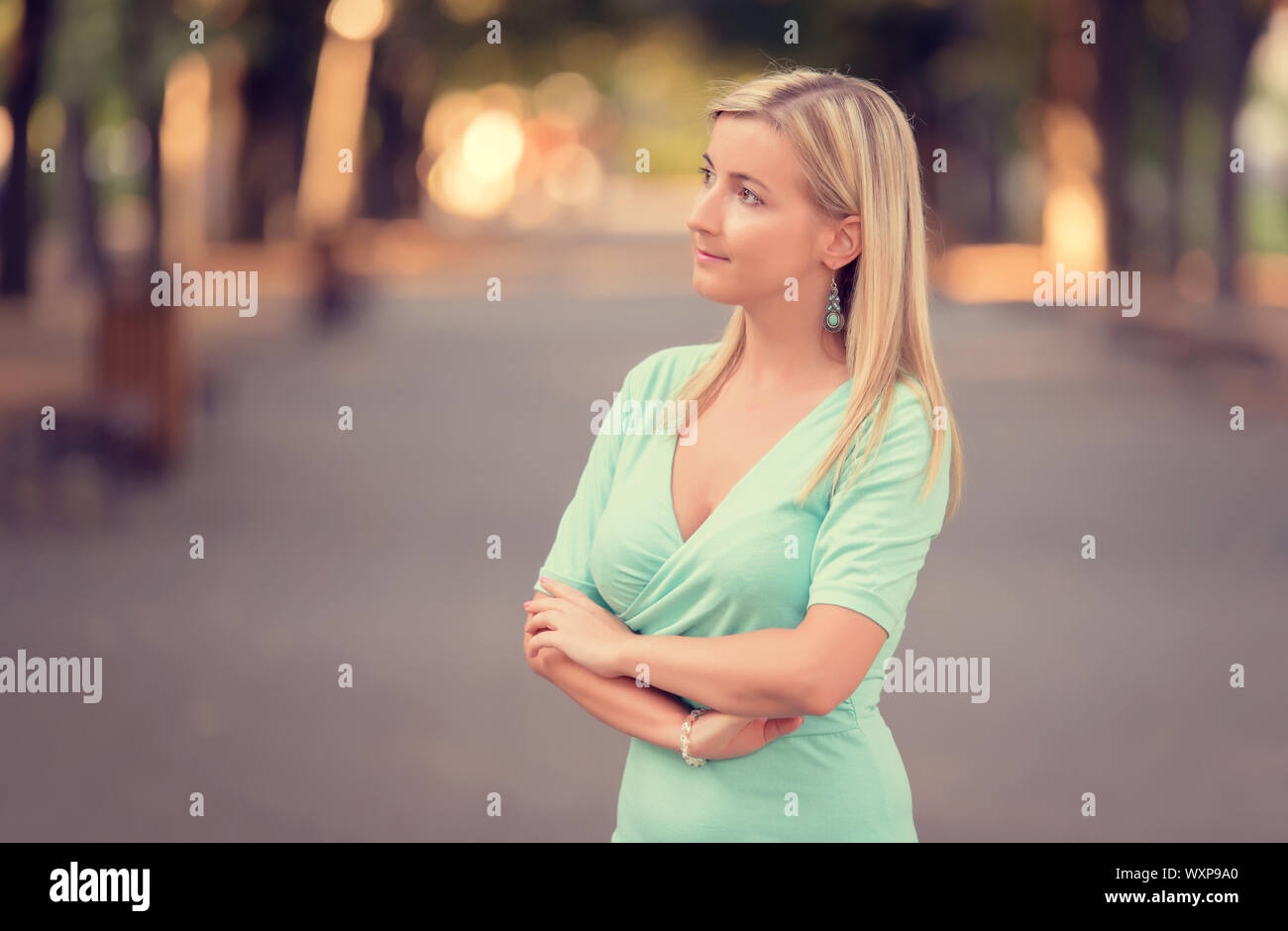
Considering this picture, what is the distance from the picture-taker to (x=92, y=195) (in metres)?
31.0

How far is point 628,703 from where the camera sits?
2670 millimetres

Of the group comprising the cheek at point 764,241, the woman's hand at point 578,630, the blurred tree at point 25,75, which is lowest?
the woman's hand at point 578,630

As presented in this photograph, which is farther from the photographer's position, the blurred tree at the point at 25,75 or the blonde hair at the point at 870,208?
the blurred tree at the point at 25,75

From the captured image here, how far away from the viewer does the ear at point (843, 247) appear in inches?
101

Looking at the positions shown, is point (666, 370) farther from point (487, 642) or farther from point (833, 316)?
point (487, 642)

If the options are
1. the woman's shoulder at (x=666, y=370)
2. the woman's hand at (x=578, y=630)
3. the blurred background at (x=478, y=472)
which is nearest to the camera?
the woman's hand at (x=578, y=630)

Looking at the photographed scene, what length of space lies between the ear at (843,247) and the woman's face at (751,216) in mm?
21

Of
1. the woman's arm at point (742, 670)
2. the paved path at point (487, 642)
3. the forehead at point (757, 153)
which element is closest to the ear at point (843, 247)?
the forehead at point (757, 153)

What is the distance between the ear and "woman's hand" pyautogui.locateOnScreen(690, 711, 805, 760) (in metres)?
0.68

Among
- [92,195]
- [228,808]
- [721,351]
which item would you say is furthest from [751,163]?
[92,195]

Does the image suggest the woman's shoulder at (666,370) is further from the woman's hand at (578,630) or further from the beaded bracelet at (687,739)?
the beaded bracelet at (687,739)

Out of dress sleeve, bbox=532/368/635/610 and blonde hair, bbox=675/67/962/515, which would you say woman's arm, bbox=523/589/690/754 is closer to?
dress sleeve, bbox=532/368/635/610

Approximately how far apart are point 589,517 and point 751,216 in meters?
0.61

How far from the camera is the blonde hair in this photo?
2473mm
